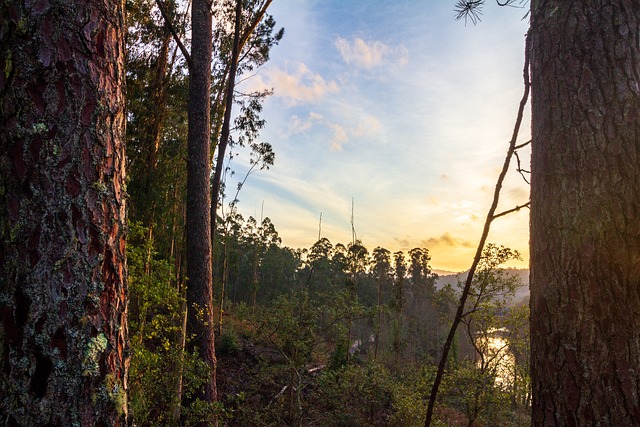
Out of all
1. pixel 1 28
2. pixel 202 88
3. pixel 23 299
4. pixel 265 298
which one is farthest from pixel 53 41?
pixel 265 298

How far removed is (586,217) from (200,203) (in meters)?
4.49

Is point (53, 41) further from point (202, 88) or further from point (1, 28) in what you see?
point (202, 88)

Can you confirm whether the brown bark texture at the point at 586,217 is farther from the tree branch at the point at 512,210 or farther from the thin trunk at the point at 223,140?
the thin trunk at the point at 223,140

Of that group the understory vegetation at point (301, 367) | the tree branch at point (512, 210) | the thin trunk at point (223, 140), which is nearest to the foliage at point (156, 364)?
the understory vegetation at point (301, 367)

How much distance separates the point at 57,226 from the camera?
0.97m

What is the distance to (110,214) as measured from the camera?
1093 mm

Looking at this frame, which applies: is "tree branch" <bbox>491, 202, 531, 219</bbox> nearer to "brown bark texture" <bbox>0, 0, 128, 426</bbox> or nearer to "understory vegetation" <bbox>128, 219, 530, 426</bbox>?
"brown bark texture" <bbox>0, 0, 128, 426</bbox>

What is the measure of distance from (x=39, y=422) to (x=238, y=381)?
29.1 ft

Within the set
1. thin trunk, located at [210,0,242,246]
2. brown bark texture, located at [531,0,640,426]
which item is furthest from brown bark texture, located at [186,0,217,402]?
brown bark texture, located at [531,0,640,426]

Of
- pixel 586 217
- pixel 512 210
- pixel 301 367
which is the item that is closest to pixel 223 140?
pixel 301 367

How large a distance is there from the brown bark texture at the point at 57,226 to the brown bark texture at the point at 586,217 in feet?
4.55

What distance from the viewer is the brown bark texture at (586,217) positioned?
3.23 feet

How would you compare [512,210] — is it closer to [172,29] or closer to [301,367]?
[172,29]

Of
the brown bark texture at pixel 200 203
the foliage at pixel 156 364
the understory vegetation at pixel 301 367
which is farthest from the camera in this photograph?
the brown bark texture at pixel 200 203
